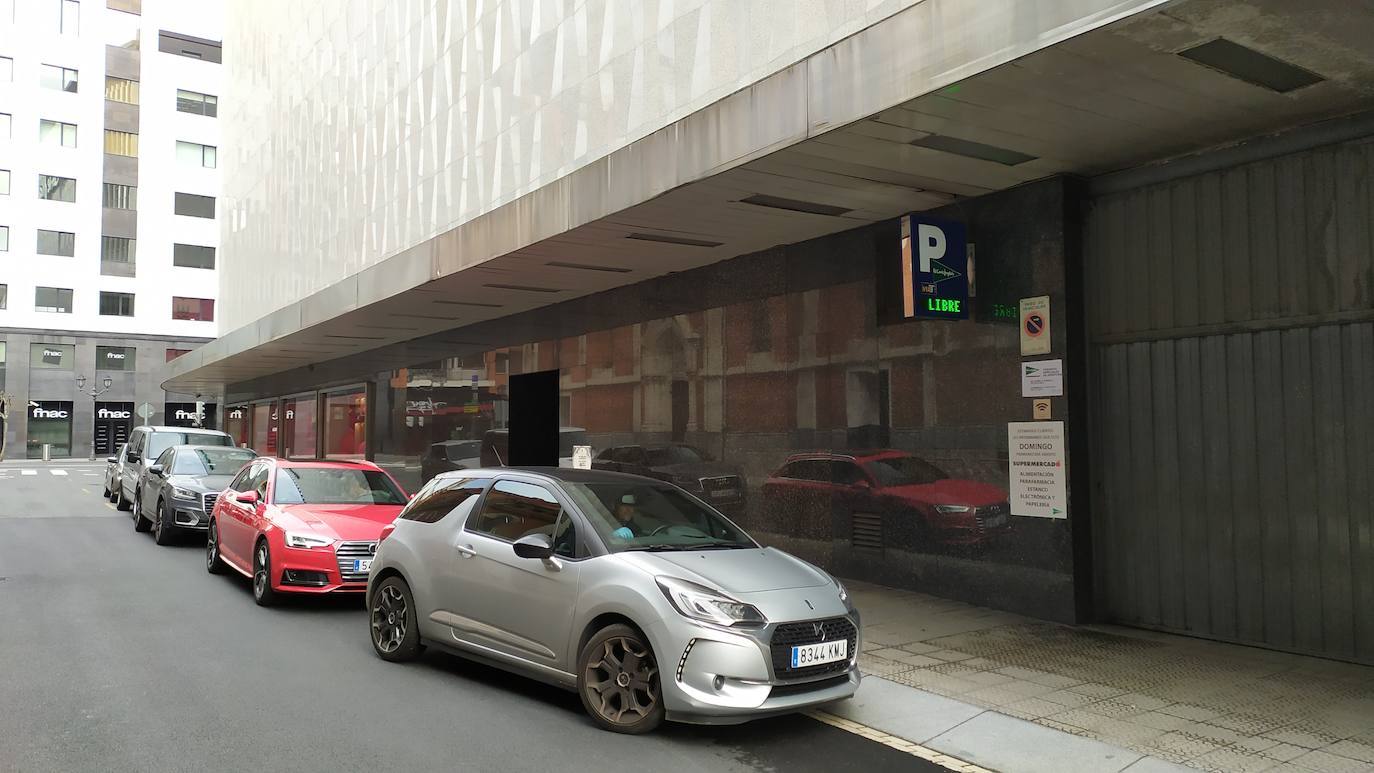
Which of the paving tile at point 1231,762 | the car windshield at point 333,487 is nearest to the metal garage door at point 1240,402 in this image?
the paving tile at point 1231,762

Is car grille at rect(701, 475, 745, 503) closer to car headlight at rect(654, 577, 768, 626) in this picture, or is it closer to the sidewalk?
the sidewalk

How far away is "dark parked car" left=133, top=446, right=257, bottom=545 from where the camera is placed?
1433 centimetres

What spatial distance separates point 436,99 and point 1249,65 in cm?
1476

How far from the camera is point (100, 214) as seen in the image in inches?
2279

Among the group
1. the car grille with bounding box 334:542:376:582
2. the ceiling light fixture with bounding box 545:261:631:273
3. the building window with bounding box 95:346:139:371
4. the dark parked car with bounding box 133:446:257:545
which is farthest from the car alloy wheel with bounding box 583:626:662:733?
the building window with bounding box 95:346:139:371

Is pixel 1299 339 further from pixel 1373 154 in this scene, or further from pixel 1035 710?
pixel 1035 710

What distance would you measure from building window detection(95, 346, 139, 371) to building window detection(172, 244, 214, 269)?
5.89m

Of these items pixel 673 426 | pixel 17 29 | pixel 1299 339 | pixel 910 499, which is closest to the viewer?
pixel 1299 339

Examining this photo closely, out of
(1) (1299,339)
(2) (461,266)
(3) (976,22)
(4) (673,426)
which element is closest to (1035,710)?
(1) (1299,339)

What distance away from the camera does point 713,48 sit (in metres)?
10.7

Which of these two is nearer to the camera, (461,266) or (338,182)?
(461,266)

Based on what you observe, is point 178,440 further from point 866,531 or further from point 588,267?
point 866,531

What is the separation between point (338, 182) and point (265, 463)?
42.9 ft

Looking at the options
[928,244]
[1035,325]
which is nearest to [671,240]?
[928,244]
